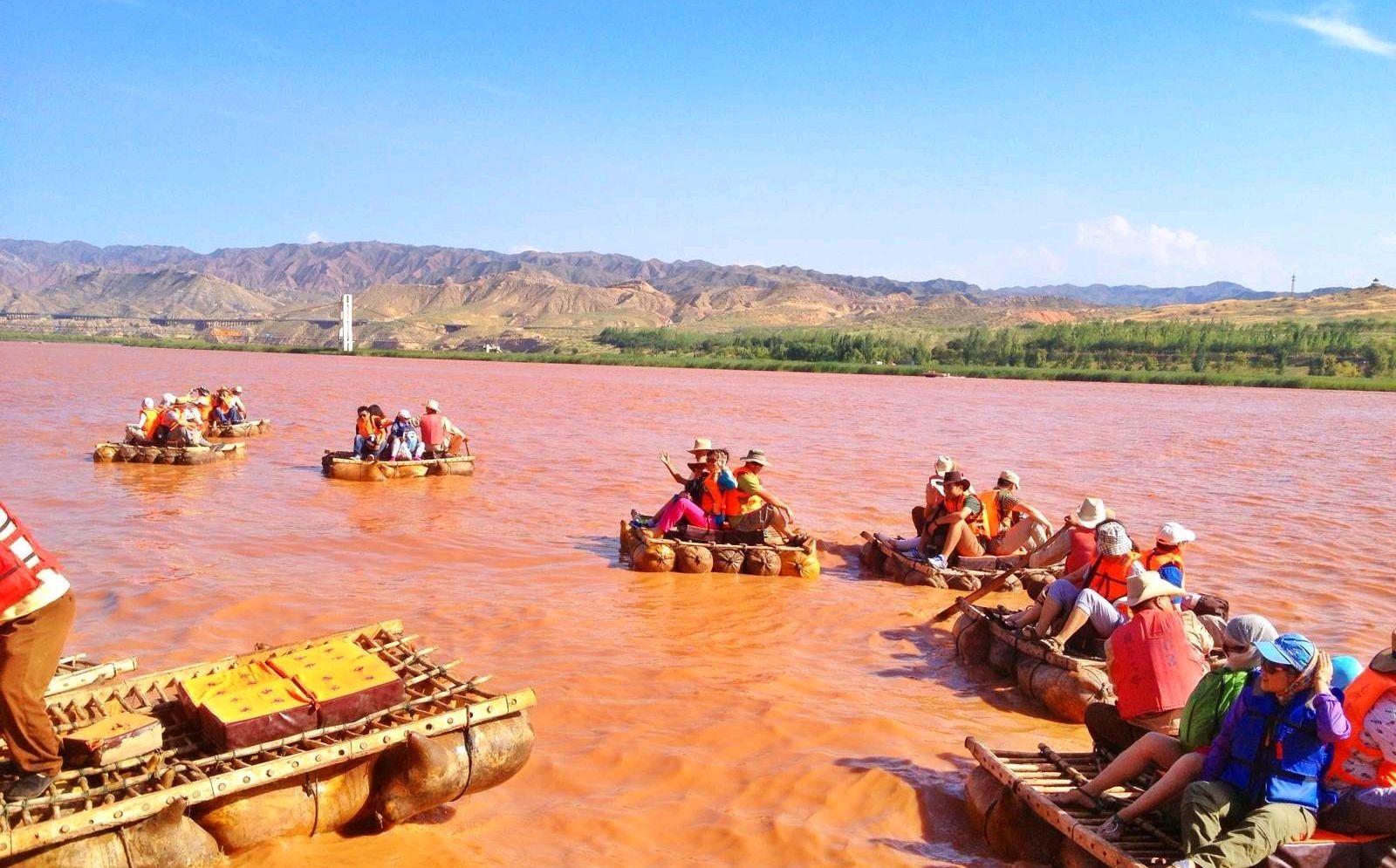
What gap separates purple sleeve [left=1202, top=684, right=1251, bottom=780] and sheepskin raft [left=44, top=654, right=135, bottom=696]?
5.37 meters

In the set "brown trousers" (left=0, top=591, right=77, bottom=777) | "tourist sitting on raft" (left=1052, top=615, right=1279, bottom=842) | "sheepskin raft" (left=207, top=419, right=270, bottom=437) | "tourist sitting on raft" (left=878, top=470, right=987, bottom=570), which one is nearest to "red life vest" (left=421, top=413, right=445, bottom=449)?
"sheepskin raft" (left=207, top=419, right=270, bottom=437)

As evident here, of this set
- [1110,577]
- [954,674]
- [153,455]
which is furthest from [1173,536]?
[153,455]

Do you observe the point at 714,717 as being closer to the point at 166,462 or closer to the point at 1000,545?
the point at 1000,545

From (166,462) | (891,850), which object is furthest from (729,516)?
(166,462)

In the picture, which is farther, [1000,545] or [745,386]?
[745,386]

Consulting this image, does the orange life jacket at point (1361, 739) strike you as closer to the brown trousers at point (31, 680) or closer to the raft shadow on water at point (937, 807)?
the raft shadow on water at point (937, 807)

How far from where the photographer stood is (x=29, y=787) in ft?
15.2

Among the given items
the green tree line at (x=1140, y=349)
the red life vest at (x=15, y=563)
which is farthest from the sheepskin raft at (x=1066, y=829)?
the green tree line at (x=1140, y=349)

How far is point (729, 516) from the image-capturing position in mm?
11648

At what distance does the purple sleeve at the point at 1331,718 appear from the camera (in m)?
4.55

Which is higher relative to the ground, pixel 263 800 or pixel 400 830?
pixel 263 800

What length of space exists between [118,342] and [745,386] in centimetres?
8908

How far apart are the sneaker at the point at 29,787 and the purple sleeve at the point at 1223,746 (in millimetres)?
4894

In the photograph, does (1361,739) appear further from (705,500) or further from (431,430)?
(431,430)
